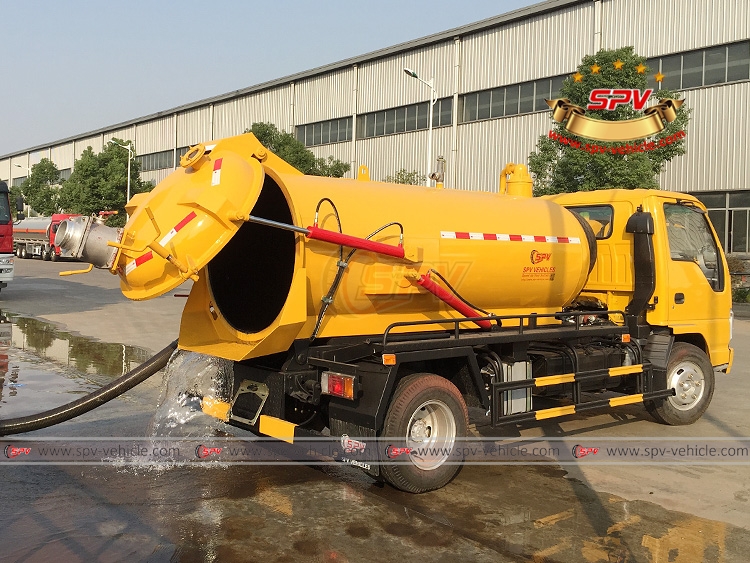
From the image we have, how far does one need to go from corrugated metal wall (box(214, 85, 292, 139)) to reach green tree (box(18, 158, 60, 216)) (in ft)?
72.9

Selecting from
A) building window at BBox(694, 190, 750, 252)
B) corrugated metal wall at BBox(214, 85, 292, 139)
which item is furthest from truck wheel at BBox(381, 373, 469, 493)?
corrugated metal wall at BBox(214, 85, 292, 139)

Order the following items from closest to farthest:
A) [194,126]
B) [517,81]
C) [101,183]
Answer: [517,81] < [101,183] < [194,126]

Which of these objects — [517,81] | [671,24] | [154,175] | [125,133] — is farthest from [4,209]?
[125,133]

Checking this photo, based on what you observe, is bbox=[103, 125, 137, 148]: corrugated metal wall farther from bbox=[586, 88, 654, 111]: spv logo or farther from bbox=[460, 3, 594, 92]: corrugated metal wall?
bbox=[586, 88, 654, 111]: spv logo

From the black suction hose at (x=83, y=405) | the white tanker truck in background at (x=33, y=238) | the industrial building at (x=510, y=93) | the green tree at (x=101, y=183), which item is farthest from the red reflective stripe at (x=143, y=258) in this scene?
the green tree at (x=101, y=183)

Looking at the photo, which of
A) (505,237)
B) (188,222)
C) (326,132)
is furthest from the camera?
(326,132)

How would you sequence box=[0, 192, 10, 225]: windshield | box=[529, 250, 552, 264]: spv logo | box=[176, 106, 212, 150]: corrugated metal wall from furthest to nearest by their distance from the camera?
1. box=[176, 106, 212, 150]: corrugated metal wall
2. box=[0, 192, 10, 225]: windshield
3. box=[529, 250, 552, 264]: spv logo

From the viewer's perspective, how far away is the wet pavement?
15.4ft

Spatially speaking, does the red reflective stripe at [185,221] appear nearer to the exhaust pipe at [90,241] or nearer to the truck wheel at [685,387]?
the exhaust pipe at [90,241]

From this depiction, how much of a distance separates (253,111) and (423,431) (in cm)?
4735

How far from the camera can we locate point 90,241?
17.9 ft

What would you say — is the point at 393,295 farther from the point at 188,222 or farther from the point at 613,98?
the point at 613,98

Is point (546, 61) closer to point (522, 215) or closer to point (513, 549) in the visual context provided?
point (522, 215)

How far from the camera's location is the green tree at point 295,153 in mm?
39562
